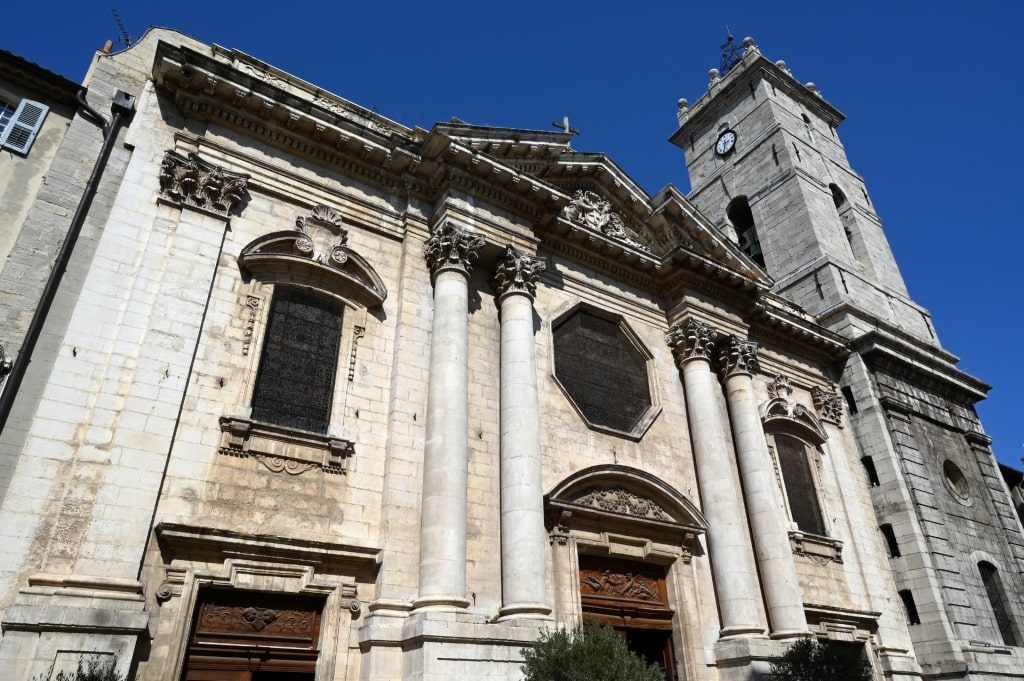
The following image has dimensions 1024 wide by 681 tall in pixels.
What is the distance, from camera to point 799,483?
1784 centimetres

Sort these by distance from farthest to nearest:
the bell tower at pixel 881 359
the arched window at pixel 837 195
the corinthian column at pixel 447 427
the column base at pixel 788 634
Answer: the arched window at pixel 837 195 < the bell tower at pixel 881 359 < the column base at pixel 788 634 < the corinthian column at pixel 447 427

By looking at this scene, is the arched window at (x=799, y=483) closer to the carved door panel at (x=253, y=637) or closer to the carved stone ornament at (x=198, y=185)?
the carved door panel at (x=253, y=637)

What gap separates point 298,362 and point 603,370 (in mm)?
6739

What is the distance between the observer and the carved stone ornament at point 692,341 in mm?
16359

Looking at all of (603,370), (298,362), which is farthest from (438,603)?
(603,370)

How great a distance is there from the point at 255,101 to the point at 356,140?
1.85 m

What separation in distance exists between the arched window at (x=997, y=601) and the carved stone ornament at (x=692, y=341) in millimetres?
10069

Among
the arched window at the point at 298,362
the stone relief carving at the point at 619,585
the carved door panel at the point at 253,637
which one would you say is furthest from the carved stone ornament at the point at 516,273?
the carved door panel at the point at 253,637

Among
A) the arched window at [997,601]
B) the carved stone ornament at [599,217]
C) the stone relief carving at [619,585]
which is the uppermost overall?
the carved stone ornament at [599,217]

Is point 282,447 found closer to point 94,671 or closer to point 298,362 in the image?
point 298,362

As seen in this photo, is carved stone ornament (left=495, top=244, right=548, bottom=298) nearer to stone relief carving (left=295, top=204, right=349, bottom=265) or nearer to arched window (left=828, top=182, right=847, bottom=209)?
stone relief carving (left=295, top=204, right=349, bottom=265)

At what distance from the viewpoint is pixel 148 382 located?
9609 mm

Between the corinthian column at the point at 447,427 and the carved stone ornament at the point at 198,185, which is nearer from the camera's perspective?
the corinthian column at the point at 447,427

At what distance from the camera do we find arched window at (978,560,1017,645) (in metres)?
18.3
